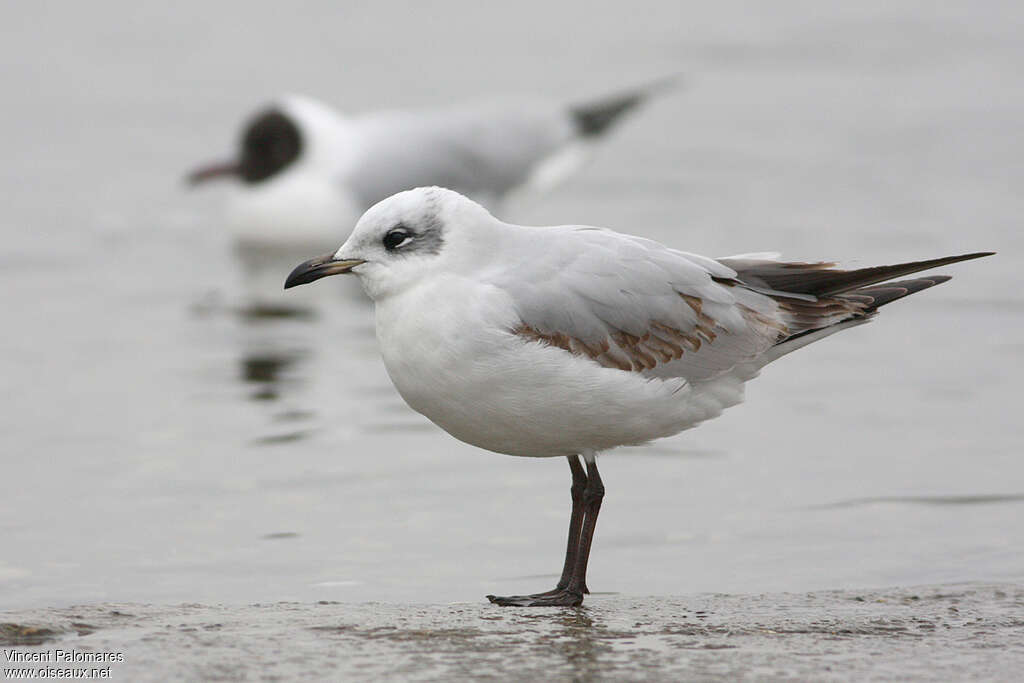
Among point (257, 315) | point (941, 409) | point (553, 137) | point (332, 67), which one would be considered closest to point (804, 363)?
point (941, 409)

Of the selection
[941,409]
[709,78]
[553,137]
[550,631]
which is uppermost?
[709,78]

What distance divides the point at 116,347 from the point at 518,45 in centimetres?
923

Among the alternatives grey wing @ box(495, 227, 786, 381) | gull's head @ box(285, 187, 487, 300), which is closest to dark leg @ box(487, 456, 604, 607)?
grey wing @ box(495, 227, 786, 381)

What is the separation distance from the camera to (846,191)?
13.1 metres

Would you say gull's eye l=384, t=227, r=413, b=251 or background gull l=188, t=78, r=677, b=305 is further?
background gull l=188, t=78, r=677, b=305

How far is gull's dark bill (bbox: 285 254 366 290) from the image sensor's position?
5289 millimetres

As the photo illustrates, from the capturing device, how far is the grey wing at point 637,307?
527 centimetres

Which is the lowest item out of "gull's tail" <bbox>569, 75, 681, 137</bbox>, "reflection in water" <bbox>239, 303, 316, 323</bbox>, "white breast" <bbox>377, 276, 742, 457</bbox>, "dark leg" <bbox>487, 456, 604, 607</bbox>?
"dark leg" <bbox>487, 456, 604, 607</bbox>

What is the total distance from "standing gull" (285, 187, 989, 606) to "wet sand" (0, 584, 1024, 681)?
1.32ft

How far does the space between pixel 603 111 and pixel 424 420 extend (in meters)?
6.83

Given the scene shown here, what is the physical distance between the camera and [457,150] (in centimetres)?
1313

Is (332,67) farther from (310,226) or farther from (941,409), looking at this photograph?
(941,409)

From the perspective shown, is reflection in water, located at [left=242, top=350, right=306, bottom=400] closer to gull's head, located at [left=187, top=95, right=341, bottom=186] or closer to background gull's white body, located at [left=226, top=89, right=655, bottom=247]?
background gull's white body, located at [left=226, top=89, right=655, bottom=247]

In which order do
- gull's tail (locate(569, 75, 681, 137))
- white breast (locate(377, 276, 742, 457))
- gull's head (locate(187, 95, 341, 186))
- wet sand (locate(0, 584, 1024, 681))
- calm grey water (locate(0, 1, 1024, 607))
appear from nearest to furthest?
1. wet sand (locate(0, 584, 1024, 681))
2. white breast (locate(377, 276, 742, 457))
3. calm grey water (locate(0, 1, 1024, 607))
4. gull's head (locate(187, 95, 341, 186))
5. gull's tail (locate(569, 75, 681, 137))
